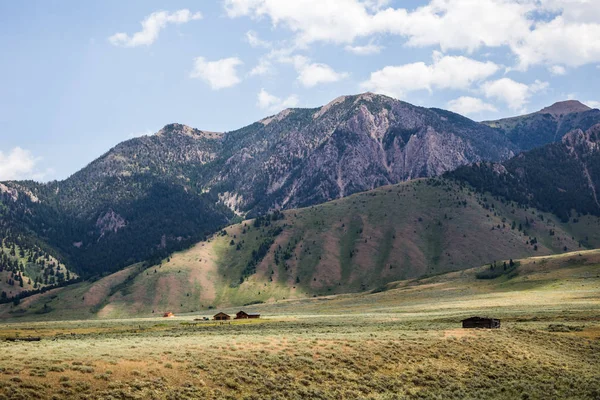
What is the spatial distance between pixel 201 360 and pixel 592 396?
3458 cm

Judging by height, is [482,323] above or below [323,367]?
below

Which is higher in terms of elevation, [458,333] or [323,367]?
[323,367]

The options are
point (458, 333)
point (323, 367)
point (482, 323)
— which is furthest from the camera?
point (482, 323)

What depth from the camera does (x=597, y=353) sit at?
68.8 metres

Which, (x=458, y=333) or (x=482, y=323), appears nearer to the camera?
(x=458, y=333)

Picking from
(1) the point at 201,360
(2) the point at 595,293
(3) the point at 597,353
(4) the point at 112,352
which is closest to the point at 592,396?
(3) the point at 597,353

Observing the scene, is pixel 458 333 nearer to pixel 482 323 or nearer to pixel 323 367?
pixel 482 323

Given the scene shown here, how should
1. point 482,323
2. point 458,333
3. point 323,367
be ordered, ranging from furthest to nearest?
point 482,323 < point 458,333 < point 323,367

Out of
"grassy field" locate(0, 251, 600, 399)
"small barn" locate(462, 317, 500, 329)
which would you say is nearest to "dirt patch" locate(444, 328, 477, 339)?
"grassy field" locate(0, 251, 600, 399)

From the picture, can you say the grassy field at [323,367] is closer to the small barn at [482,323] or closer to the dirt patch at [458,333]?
the dirt patch at [458,333]

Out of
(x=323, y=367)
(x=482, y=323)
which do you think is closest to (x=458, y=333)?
(x=482, y=323)

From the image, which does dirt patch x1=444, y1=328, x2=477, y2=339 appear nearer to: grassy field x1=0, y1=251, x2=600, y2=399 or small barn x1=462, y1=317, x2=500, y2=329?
grassy field x1=0, y1=251, x2=600, y2=399

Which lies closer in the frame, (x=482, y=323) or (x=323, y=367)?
(x=323, y=367)

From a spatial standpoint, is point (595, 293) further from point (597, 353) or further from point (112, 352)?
point (112, 352)
